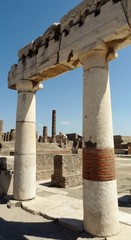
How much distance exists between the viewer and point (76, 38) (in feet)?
14.7

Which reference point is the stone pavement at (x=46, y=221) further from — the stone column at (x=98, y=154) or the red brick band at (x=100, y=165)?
the red brick band at (x=100, y=165)

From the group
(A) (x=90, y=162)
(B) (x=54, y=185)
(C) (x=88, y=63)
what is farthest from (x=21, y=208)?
(B) (x=54, y=185)

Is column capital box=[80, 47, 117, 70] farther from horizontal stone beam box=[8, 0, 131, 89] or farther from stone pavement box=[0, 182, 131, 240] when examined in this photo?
stone pavement box=[0, 182, 131, 240]

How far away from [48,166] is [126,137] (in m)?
33.6

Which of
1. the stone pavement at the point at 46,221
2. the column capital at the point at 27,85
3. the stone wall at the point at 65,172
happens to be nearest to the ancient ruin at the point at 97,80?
the stone pavement at the point at 46,221

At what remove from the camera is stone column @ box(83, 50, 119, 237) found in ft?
11.9

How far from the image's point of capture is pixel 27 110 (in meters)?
6.15

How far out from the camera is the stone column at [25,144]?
5.86 meters

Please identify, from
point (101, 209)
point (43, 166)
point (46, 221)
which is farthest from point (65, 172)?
point (101, 209)

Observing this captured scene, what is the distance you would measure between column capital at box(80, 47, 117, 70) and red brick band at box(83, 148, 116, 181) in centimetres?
155

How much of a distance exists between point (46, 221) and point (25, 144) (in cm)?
210

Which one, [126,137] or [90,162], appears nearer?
[90,162]

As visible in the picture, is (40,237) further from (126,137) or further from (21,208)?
(126,137)

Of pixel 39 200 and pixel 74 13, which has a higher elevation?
pixel 74 13
